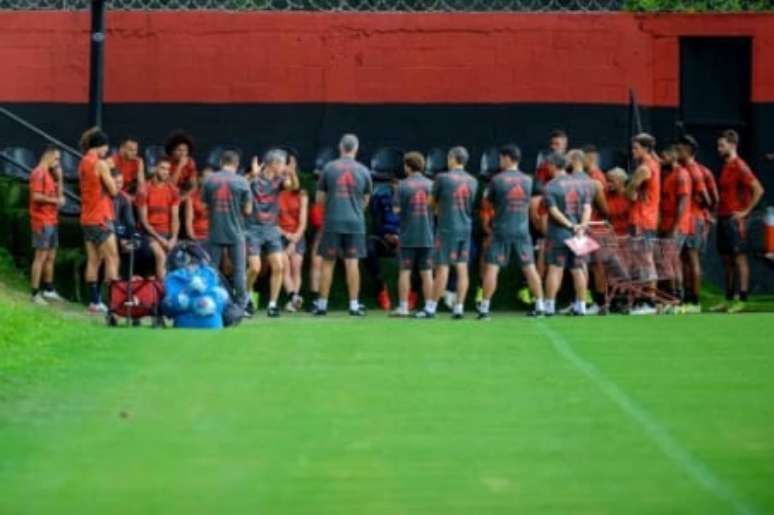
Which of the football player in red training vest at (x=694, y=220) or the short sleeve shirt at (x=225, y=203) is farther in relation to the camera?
the football player in red training vest at (x=694, y=220)

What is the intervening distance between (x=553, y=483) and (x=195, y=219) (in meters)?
16.0

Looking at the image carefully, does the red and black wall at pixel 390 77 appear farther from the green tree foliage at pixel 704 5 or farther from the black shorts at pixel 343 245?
the black shorts at pixel 343 245

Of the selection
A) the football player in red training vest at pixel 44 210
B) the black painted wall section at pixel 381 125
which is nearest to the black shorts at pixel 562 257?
the black painted wall section at pixel 381 125

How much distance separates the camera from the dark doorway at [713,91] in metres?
29.3

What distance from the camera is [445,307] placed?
2805 cm

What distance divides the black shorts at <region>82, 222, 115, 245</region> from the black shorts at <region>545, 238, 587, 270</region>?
189 inches

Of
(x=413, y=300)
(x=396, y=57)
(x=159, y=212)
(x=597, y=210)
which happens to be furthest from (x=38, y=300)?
(x=597, y=210)

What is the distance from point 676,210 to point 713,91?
284 cm

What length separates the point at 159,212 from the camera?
88.8 feet

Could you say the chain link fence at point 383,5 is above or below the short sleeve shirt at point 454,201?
above

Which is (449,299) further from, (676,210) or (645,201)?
(676,210)

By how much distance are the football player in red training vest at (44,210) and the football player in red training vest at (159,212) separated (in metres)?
0.95

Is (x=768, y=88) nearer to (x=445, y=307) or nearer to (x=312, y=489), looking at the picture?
(x=445, y=307)

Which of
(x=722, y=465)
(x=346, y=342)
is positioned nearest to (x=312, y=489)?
(x=722, y=465)
